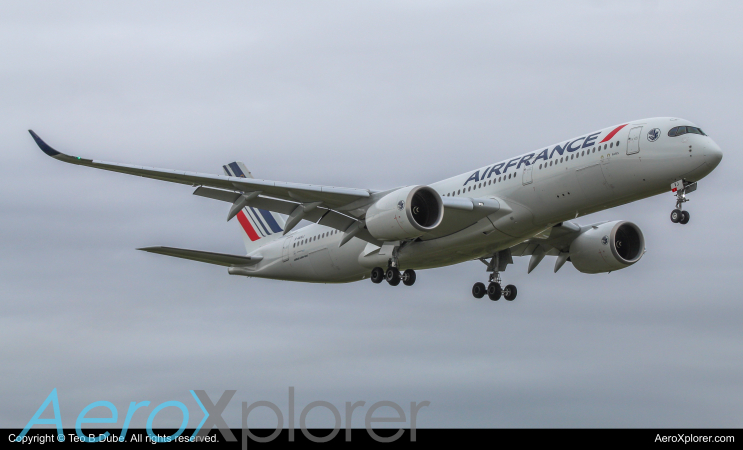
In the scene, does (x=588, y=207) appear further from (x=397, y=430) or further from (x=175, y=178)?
(x=175, y=178)

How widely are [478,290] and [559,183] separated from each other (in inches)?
371

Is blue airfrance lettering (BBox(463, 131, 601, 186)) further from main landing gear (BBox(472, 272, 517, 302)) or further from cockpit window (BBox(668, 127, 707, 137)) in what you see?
main landing gear (BBox(472, 272, 517, 302))

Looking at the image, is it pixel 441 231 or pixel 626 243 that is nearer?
pixel 441 231

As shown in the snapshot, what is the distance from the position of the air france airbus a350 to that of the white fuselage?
A: 0.14 feet

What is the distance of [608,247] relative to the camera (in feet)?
136

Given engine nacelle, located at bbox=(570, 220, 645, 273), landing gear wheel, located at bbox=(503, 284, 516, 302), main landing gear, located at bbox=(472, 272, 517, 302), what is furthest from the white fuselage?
engine nacelle, located at bbox=(570, 220, 645, 273)

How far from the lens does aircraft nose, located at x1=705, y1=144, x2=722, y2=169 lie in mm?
32469

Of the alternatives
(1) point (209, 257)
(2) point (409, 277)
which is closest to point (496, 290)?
(2) point (409, 277)

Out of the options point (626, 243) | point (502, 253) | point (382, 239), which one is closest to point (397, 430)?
point (382, 239)

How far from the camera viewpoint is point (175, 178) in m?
35.4

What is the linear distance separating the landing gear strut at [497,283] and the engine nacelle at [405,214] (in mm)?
6599

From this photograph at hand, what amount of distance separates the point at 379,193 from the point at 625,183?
9.41 meters

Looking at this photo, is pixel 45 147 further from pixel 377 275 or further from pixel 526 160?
pixel 526 160

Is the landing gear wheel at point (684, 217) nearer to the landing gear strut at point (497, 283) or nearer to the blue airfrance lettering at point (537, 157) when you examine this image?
the blue airfrance lettering at point (537, 157)
